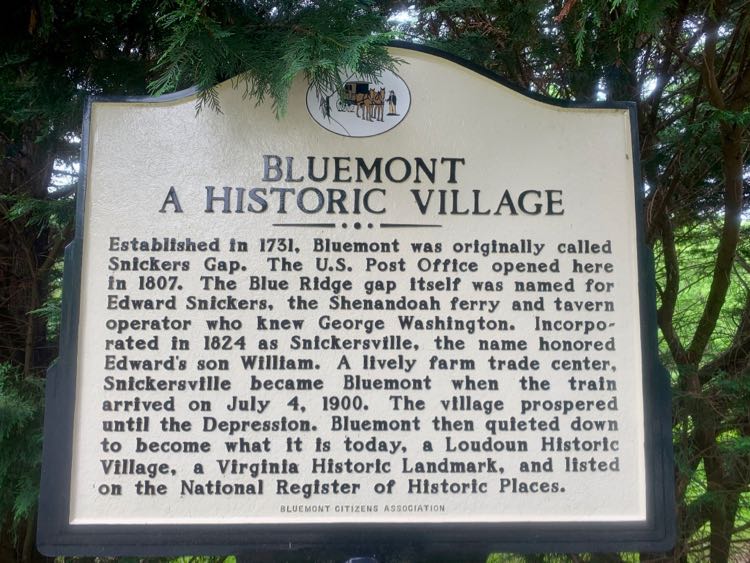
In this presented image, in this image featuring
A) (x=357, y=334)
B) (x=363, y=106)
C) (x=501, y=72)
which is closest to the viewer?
(x=357, y=334)

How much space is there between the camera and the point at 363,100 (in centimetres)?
267

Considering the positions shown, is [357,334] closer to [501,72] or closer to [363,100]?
[363,100]

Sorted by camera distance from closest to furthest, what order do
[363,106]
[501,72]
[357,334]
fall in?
[357,334] < [363,106] < [501,72]

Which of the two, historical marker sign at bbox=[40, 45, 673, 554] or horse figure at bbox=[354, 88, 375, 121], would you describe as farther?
horse figure at bbox=[354, 88, 375, 121]

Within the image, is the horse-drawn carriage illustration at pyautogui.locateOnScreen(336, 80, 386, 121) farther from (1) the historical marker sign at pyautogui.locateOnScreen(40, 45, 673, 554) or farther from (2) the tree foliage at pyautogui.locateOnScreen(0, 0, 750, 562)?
(2) the tree foliage at pyautogui.locateOnScreen(0, 0, 750, 562)

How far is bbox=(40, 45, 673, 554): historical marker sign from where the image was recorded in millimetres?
2416

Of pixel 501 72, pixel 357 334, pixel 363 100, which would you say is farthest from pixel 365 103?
pixel 501 72

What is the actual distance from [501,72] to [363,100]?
1.72 meters

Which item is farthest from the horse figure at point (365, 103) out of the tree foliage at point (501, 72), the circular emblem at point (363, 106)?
the tree foliage at point (501, 72)

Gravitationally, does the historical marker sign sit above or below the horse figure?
below

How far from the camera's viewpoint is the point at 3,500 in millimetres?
3332

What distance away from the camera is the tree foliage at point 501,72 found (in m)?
2.65

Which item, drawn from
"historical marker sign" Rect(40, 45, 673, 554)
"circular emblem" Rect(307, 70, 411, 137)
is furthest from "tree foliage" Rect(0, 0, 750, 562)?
"historical marker sign" Rect(40, 45, 673, 554)

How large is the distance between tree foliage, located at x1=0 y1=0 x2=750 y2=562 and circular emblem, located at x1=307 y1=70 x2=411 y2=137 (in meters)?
0.09
